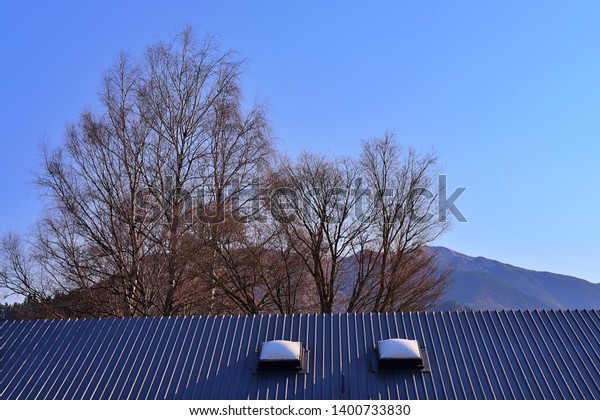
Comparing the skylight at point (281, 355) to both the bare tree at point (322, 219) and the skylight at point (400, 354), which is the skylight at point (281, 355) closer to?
the skylight at point (400, 354)

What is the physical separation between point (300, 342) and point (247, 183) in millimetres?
12623

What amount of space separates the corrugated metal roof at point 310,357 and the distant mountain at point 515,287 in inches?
2769

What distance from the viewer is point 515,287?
104 meters

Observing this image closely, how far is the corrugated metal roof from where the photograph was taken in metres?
9.49

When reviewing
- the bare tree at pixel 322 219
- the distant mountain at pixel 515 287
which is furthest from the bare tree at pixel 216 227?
the distant mountain at pixel 515 287

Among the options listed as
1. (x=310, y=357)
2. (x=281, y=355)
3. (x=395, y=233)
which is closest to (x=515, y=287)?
(x=395, y=233)

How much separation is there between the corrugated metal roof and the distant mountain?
70.3m

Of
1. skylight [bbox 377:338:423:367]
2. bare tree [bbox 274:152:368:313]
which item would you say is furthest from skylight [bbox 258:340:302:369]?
bare tree [bbox 274:152:368:313]

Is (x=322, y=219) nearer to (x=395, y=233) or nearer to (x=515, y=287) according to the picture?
(x=395, y=233)

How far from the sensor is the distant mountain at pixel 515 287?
88.8 metres

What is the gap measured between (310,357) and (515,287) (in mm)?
101831

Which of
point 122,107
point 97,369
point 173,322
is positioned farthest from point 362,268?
point 97,369

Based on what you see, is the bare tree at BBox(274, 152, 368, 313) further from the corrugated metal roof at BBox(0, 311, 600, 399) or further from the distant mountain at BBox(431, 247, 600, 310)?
the distant mountain at BBox(431, 247, 600, 310)

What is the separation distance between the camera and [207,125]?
74.7ft
